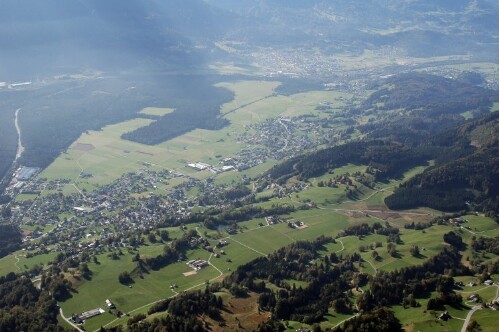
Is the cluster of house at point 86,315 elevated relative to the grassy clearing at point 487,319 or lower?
lower

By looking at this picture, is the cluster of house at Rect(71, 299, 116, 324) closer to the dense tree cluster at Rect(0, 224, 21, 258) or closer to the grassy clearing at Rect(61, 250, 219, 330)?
the grassy clearing at Rect(61, 250, 219, 330)

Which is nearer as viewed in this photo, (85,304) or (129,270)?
(85,304)

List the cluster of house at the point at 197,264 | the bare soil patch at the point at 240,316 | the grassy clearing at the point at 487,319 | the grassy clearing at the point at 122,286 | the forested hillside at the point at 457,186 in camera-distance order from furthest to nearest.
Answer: the forested hillside at the point at 457,186
the cluster of house at the point at 197,264
the grassy clearing at the point at 122,286
the bare soil patch at the point at 240,316
the grassy clearing at the point at 487,319

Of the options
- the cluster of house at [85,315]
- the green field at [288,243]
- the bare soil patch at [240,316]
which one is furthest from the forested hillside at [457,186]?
the cluster of house at [85,315]

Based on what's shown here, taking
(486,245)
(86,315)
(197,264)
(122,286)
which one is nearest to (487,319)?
(486,245)

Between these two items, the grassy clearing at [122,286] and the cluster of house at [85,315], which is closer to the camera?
the cluster of house at [85,315]

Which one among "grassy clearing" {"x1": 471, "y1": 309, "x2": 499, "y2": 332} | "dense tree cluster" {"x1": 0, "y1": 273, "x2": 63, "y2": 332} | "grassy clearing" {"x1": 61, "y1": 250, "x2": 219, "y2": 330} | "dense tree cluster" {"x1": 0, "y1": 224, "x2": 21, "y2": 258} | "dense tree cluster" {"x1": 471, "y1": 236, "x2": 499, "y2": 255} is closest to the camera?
"grassy clearing" {"x1": 471, "y1": 309, "x2": 499, "y2": 332}

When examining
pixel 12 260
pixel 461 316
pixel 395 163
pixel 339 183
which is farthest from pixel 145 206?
pixel 461 316

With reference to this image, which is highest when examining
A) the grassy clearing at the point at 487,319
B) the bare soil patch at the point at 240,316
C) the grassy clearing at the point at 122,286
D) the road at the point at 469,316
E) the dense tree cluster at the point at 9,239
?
the grassy clearing at the point at 487,319

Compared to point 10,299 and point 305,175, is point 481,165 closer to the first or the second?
point 305,175

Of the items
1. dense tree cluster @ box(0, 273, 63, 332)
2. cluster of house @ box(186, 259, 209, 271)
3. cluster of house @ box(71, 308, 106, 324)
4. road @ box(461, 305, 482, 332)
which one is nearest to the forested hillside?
cluster of house @ box(186, 259, 209, 271)

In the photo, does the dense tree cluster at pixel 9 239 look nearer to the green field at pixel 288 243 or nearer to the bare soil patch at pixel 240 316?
the green field at pixel 288 243
